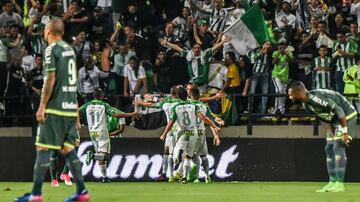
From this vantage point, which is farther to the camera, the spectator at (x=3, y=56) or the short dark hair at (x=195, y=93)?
the spectator at (x=3, y=56)

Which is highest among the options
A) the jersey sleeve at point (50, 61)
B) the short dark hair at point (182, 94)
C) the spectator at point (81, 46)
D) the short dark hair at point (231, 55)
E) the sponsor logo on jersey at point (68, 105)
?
the spectator at point (81, 46)

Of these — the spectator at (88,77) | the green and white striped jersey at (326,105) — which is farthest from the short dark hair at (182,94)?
the green and white striped jersey at (326,105)

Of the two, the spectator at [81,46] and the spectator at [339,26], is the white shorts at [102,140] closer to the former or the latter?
the spectator at [81,46]

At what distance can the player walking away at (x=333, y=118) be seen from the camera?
58.5ft

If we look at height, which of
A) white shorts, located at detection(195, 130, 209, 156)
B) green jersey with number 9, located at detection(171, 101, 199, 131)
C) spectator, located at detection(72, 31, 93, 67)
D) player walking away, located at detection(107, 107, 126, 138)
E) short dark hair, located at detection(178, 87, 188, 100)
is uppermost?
spectator, located at detection(72, 31, 93, 67)

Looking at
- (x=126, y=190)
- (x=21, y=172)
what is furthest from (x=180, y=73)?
(x=126, y=190)

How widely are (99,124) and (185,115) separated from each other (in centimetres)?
200

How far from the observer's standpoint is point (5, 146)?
25562 mm

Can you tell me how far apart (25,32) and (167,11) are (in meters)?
4.17

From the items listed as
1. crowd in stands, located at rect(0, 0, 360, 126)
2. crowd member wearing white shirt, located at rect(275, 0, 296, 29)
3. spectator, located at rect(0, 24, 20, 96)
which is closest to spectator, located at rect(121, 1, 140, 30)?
crowd in stands, located at rect(0, 0, 360, 126)

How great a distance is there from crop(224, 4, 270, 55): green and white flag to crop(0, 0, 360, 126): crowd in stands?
182 millimetres

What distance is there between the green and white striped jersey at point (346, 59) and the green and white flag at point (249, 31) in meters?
1.80

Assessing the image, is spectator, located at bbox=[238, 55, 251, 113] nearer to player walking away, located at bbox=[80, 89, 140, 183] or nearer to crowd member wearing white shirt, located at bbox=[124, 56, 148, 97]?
crowd member wearing white shirt, located at bbox=[124, 56, 148, 97]

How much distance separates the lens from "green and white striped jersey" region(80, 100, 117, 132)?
2361 cm
